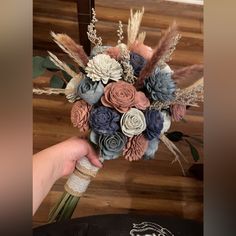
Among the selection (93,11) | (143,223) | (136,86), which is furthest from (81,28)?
(143,223)

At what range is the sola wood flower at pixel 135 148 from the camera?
0.75m

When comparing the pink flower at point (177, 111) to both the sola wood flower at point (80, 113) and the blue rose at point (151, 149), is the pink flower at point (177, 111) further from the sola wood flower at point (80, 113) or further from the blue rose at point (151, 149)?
the sola wood flower at point (80, 113)

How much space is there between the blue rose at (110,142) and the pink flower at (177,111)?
0.11m

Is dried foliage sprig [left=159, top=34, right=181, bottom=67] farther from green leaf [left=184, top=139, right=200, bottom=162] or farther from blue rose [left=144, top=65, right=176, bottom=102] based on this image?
green leaf [left=184, top=139, right=200, bottom=162]

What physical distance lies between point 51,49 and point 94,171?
259 millimetres

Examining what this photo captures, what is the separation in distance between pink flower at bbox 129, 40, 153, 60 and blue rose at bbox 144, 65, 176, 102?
0.11 ft

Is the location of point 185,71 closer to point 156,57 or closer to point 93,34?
point 156,57

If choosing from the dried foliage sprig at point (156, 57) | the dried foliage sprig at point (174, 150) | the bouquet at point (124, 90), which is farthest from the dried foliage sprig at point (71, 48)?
the dried foliage sprig at point (174, 150)

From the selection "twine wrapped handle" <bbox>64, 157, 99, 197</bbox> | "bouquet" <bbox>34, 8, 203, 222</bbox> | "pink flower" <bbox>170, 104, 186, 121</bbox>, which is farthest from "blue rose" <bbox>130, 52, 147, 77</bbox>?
"twine wrapped handle" <bbox>64, 157, 99, 197</bbox>

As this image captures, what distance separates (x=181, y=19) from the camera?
75cm

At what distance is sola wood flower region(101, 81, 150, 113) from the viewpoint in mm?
713

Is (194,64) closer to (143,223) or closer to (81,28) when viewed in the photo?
(81,28)

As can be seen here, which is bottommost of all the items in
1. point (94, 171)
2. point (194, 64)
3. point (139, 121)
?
point (94, 171)

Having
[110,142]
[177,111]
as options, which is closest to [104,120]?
[110,142]
